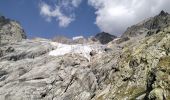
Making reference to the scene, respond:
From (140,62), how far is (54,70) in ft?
142

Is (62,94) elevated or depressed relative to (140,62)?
depressed

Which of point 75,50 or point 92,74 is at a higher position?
point 75,50

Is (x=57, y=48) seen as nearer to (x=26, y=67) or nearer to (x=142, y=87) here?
(x=26, y=67)

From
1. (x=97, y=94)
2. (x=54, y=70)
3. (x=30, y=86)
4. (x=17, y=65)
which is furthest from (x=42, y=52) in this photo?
(x=97, y=94)

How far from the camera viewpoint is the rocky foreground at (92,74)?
82.4 m

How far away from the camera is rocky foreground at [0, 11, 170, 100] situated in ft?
270

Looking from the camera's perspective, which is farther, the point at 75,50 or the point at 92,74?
the point at 75,50

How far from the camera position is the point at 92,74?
4641 inches

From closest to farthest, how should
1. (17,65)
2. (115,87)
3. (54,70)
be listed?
(115,87), (54,70), (17,65)

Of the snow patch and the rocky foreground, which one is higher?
the snow patch

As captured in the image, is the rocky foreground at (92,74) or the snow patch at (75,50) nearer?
the rocky foreground at (92,74)

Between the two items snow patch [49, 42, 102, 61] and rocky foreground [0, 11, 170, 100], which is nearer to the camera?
rocky foreground [0, 11, 170, 100]

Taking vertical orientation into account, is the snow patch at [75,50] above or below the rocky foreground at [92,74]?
above

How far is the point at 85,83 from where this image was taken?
113m
